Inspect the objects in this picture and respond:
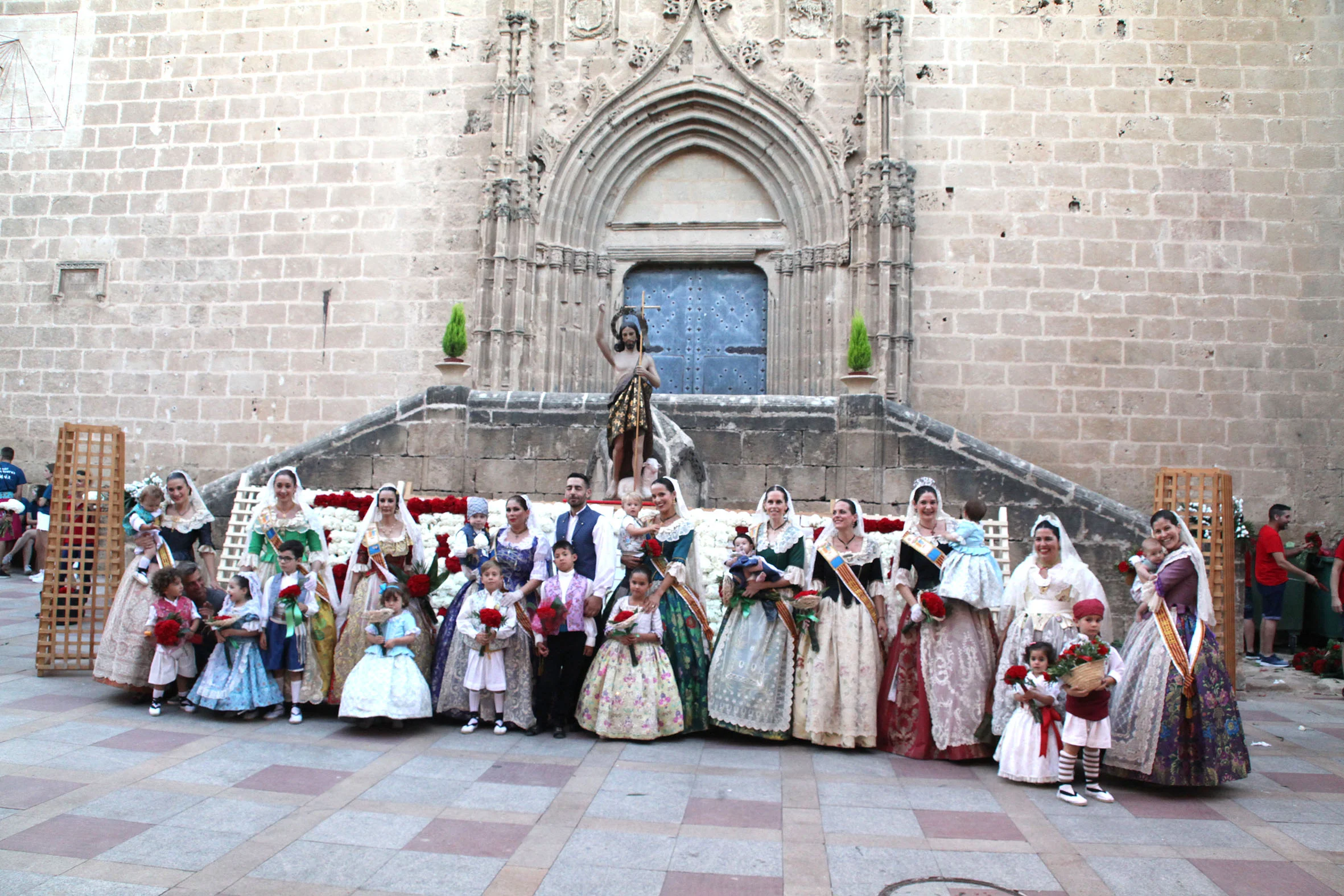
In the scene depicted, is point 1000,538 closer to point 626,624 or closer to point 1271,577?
point 1271,577

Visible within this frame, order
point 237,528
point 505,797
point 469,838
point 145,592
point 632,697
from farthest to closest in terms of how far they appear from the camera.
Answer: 1. point 237,528
2. point 145,592
3. point 632,697
4. point 505,797
5. point 469,838

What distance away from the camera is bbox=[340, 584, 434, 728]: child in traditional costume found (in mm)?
5812

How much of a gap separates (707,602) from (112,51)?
43.4 feet

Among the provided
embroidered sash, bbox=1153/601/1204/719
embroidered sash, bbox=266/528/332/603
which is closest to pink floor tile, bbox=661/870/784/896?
embroidered sash, bbox=1153/601/1204/719

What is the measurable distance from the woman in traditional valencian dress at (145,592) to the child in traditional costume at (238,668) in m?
0.50

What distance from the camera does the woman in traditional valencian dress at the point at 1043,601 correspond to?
5.48 m

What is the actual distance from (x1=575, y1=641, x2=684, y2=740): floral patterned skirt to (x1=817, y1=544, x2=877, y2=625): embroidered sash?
4.03 ft

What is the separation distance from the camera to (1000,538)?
27.9 feet

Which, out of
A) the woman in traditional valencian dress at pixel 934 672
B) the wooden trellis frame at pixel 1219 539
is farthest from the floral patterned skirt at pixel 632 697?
the wooden trellis frame at pixel 1219 539

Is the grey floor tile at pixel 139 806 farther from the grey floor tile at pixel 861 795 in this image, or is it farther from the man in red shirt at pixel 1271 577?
the man in red shirt at pixel 1271 577

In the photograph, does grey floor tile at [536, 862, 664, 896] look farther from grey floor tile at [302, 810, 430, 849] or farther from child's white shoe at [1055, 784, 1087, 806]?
child's white shoe at [1055, 784, 1087, 806]

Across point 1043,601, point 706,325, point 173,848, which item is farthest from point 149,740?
point 706,325

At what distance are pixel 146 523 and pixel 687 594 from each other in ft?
13.0

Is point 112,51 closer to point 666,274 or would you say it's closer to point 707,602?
point 666,274
